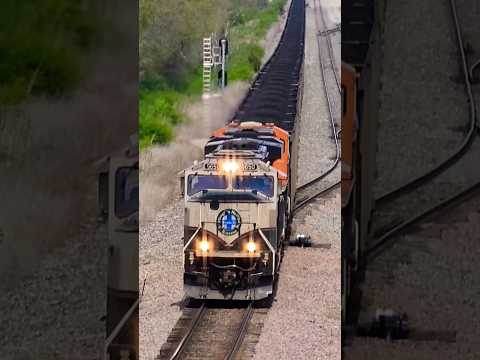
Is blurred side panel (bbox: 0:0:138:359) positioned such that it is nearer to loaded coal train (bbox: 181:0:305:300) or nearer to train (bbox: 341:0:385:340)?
loaded coal train (bbox: 181:0:305:300)

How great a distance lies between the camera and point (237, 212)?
311 centimetres

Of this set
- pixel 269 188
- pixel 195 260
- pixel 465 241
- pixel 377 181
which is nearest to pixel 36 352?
pixel 195 260

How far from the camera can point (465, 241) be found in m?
3.63

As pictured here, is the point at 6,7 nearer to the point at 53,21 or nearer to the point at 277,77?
the point at 53,21

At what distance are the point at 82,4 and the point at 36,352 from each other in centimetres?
159

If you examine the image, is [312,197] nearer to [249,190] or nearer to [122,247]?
[249,190]

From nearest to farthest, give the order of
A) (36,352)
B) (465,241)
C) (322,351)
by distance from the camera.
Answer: (322,351) < (36,352) < (465,241)

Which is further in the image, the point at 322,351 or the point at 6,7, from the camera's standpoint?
the point at 6,7

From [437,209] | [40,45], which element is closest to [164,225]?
[40,45]

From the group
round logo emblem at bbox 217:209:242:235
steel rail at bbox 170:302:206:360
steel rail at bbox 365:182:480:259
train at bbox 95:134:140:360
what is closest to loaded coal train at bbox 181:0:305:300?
round logo emblem at bbox 217:209:242:235

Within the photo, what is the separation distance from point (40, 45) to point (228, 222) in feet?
3.85

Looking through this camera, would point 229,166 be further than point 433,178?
No

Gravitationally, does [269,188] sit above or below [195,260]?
above

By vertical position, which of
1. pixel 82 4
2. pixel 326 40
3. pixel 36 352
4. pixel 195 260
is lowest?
pixel 36 352
